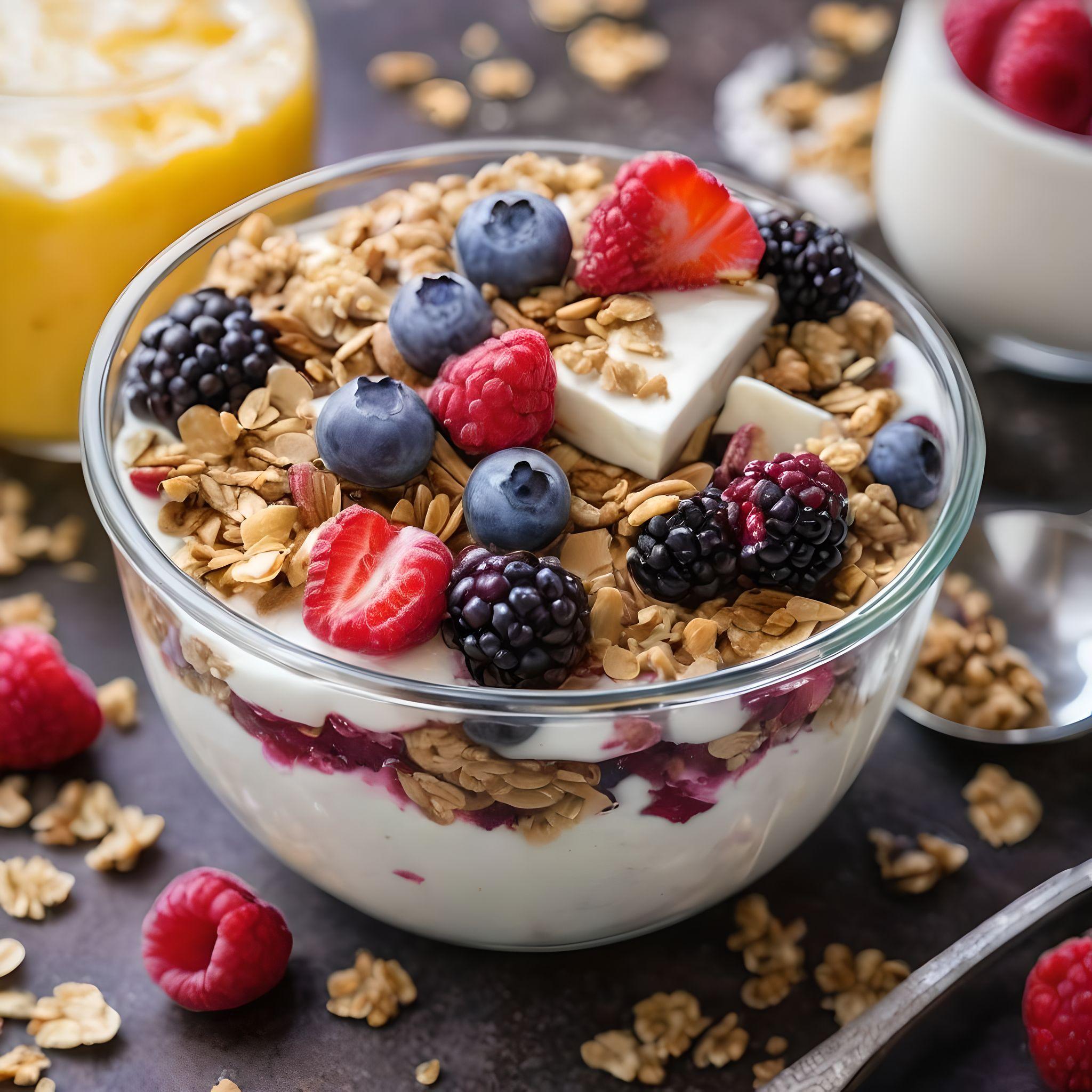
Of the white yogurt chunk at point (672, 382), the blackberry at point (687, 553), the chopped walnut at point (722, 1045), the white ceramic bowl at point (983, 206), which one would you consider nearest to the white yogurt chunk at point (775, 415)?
the white yogurt chunk at point (672, 382)

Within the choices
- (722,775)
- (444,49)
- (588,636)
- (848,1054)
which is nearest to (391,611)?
(588,636)

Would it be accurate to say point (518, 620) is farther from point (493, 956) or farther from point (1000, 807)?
point (1000, 807)

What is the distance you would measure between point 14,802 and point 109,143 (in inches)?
29.2

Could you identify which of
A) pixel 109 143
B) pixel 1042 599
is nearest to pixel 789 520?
pixel 1042 599

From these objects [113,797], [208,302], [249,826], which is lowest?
[113,797]

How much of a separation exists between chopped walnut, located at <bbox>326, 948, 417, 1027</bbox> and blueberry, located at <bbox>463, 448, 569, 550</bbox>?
44cm

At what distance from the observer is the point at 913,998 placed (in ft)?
3.85

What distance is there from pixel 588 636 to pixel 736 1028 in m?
0.45

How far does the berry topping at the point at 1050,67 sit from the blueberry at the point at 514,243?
2.59 feet

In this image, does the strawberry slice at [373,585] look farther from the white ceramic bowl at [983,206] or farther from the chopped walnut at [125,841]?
the white ceramic bowl at [983,206]

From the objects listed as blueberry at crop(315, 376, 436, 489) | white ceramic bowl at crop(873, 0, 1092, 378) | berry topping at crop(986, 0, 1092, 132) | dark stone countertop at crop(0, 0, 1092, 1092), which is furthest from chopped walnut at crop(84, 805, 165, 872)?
berry topping at crop(986, 0, 1092, 132)

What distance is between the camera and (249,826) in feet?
4.01

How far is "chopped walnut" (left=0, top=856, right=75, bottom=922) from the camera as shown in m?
1.30

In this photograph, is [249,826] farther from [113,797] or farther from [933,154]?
[933,154]
